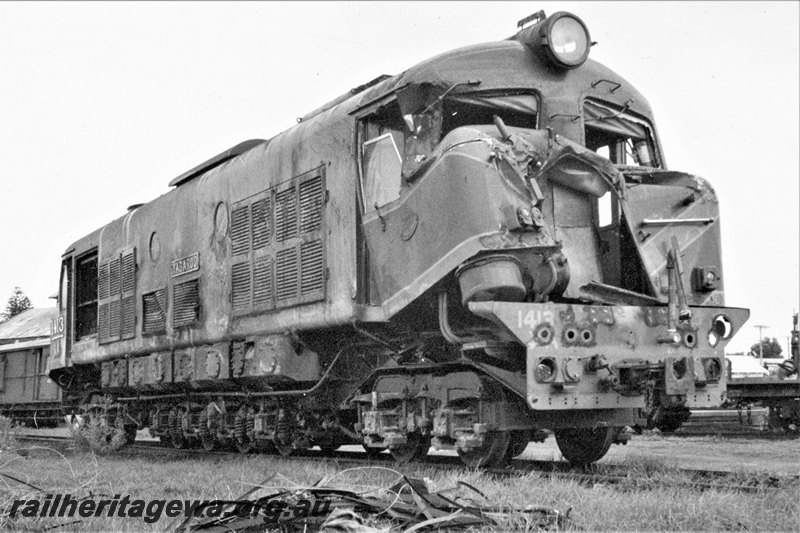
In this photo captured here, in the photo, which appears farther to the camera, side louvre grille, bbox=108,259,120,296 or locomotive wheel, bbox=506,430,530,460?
side louvre grille, bbox=108,259,120,296

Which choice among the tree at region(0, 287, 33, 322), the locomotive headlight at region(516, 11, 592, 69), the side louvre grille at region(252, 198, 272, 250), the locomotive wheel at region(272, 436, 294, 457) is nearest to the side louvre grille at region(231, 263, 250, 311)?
the side louvre grille at region(252, 198, 272, 250)

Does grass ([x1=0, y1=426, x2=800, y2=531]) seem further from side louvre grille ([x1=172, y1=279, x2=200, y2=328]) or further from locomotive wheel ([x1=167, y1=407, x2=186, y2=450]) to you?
locomotive wheel ([x1=167, y1=407, x2=186, y2=450])

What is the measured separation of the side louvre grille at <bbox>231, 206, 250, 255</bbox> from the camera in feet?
37.9

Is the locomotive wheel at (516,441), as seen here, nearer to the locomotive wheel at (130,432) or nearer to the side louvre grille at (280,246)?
the side louvre grille at (280,246)

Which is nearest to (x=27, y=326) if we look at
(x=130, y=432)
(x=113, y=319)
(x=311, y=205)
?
(x=130, y=432)

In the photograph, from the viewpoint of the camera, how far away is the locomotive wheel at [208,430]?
12867 millimetres

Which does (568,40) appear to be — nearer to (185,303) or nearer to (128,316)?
(185,303)

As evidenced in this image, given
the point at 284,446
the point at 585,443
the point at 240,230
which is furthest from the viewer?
the point at 284,446

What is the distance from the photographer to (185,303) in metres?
12.8

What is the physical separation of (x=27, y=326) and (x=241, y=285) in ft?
108

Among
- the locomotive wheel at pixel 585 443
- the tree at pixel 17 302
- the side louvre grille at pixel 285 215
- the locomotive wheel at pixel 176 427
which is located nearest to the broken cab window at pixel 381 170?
the side louvre grille at pixel 285 215

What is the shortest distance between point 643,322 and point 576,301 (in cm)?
63

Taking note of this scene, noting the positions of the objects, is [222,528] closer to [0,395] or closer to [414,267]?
[414,267]

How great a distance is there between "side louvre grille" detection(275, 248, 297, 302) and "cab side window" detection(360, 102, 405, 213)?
1.67 m
